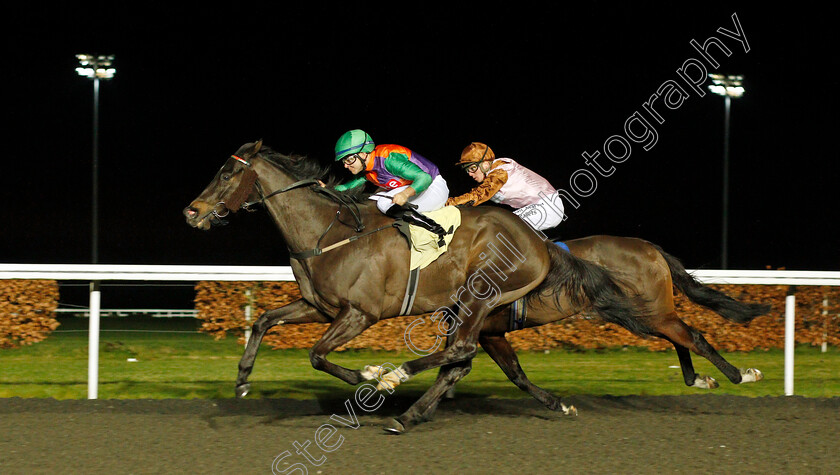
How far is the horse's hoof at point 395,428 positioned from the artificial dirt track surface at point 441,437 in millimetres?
37

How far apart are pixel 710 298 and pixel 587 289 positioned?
1.10 meters

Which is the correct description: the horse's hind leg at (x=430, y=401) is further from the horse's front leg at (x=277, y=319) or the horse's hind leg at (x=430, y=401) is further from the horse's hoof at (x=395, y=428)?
the horse's front leg at (x=277, y=319)

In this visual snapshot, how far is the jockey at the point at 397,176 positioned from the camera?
427 centimetres

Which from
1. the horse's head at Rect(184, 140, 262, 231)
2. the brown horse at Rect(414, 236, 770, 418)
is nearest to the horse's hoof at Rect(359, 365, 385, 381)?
the brown horse at Rect(414, 236, 770, 418)

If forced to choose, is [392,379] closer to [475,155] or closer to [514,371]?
[514,371]

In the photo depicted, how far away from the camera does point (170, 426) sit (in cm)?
401

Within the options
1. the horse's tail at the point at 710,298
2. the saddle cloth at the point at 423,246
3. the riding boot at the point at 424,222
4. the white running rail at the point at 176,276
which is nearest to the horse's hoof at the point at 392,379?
the saddle cloth at the point at 423,246

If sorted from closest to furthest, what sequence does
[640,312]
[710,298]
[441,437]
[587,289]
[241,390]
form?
[441,437] < [241,390] < [587,289] < [640,312] < [710,298]

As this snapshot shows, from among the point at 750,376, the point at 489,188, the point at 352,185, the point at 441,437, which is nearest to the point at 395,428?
the point at 441,437

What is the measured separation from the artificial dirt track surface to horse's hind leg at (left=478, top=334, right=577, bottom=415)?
0.36ft

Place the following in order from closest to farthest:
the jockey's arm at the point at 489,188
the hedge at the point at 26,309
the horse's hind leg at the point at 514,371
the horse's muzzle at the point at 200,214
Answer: the horse's muzzle at the point at 200,214 → the horse's hind leg at the point at 514,371 → the jockey's arm at the point at 489,188 → the hedge at the point at 26,309

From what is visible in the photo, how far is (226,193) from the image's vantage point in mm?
4219

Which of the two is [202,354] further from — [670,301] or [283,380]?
[670,301]

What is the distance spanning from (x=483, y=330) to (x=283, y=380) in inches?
81.7
